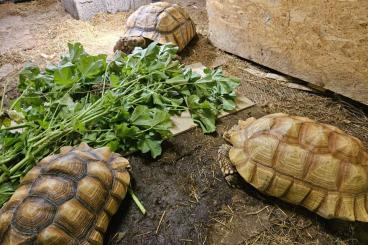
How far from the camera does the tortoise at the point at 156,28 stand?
4.31 m

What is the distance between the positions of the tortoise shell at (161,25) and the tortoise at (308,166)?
2.52 meters

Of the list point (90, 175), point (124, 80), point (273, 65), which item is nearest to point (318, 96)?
point (273, 65)

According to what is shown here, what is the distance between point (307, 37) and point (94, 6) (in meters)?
4.09

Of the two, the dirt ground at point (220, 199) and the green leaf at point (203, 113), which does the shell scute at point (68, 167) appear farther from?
the green leaf at point (203, 113)

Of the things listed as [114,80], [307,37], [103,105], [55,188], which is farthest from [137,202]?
[307,37]

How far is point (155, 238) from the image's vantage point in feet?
6.60

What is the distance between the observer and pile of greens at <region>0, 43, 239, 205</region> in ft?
7.70

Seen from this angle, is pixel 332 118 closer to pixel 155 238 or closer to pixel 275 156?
pixel 275 156

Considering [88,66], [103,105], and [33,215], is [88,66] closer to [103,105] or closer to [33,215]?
[103,105]

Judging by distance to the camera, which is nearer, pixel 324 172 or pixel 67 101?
pixel 324 172

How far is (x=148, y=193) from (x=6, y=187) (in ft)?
3.19

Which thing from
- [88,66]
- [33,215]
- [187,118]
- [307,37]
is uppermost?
[88,66]

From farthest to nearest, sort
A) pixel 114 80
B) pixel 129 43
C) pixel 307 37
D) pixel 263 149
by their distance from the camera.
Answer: pixel 129 43
pixel 307 37
pixel 114 80
pixel 263 149

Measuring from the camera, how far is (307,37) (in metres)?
3.30
